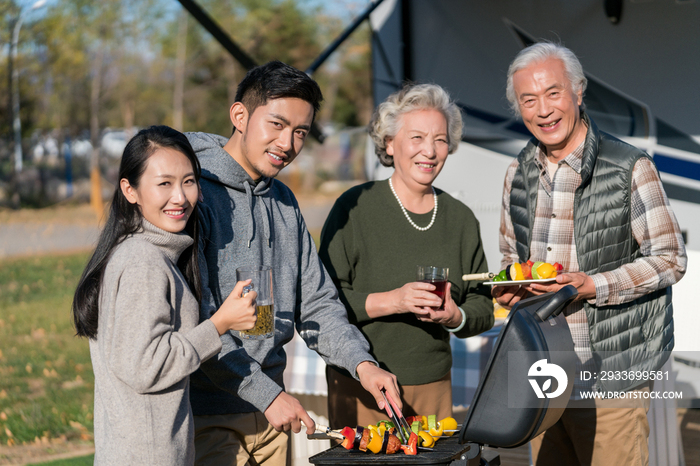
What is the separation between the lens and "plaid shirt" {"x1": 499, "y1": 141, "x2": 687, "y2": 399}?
2.34 meters

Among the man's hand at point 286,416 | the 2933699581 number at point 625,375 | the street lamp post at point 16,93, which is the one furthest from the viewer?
the street lamp post at point 16,93

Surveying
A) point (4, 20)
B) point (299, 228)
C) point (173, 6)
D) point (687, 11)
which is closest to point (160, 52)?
point (173, 6)

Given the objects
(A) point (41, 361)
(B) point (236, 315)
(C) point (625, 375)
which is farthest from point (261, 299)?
(A) point (41, 361)

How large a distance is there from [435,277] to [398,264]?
0.92 ft

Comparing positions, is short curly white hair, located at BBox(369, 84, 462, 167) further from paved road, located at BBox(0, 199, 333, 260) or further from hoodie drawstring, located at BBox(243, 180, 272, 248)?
paved road, located at BBox(0, 199, 333, 260)

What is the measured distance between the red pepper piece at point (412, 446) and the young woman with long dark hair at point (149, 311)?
1.76 ft

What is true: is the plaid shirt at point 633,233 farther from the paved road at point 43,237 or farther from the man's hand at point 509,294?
the paved road at point 43,237

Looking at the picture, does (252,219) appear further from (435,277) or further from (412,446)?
(412,446)

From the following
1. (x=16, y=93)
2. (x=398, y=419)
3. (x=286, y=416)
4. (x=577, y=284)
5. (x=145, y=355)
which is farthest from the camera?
(x=16, y=93)

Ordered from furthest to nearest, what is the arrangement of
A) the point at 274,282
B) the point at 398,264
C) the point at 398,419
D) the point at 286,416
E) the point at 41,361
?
1. the point at 41,361
2. the point at 398,264
3. the point at 274,282
4. the point at 398,419
5. the point at 286,416

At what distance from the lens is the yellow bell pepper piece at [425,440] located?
71.6 inches

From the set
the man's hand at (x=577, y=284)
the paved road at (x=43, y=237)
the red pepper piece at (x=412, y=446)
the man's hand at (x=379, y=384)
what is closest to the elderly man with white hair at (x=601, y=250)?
the man's hand at (x=577, y=284)

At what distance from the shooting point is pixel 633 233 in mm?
2418

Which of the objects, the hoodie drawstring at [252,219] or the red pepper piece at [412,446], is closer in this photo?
the red pepper piece at [412,446]
